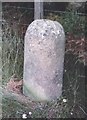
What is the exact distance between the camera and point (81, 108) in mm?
3270

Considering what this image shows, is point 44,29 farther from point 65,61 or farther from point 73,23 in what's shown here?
point 73,23

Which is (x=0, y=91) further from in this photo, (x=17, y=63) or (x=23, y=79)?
(x=17, y=63)

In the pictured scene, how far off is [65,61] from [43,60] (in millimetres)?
987

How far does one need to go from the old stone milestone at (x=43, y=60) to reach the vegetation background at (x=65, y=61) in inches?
5.0

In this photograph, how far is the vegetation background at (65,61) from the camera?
Result: 10.3ft

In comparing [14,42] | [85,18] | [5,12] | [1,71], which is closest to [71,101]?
[1,71]

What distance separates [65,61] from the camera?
419 cm

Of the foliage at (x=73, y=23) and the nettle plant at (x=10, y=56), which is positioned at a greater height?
the foliage at (x=73, y=23)

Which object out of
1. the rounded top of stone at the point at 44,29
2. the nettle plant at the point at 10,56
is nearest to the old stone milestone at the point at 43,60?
the rounded top of stone at the point at 44,29

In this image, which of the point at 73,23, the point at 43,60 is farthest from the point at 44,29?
the point at 73,23

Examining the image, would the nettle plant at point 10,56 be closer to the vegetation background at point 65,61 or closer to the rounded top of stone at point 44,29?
the vegetation background at point 65,61

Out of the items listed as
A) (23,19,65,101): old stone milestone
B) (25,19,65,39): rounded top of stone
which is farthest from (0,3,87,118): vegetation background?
(25,19,65,39): rounded top of stone

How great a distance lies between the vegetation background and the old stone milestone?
13 centimetres

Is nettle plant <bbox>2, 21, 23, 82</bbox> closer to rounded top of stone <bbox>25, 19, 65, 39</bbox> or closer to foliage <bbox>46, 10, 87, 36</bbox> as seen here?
rounded top of stone <bbox>25, 19, 65, 39</bbox>
